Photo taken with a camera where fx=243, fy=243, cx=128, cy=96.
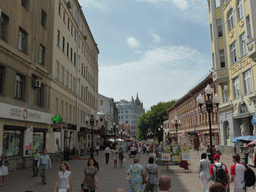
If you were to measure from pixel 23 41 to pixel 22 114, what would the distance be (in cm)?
598

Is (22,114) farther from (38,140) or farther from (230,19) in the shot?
(230,19)

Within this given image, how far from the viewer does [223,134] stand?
3167 centimetres

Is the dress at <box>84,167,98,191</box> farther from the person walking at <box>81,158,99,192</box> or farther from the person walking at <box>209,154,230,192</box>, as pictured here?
the person walking at <box>209,154,230,192</box>

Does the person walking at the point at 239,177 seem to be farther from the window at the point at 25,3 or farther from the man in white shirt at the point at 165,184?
the window at the point at 25,3

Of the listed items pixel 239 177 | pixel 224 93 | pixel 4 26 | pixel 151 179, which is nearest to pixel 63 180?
pixel 151 179

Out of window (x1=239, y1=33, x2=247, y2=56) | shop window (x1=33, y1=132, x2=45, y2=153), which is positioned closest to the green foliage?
window (x1=239, y1=33, x2=247, y2=56)

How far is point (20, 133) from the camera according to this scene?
18.7 m

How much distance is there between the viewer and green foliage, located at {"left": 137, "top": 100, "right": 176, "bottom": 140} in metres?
92.4

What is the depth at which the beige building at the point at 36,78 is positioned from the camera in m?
16.9

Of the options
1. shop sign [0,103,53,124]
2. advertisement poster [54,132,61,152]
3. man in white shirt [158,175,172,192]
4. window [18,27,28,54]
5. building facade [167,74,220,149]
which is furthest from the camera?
building facade [167,74,220,149]

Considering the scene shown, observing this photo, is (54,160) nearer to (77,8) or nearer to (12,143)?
(12,143)

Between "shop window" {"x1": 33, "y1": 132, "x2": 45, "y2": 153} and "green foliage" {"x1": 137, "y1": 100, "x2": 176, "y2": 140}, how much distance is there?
71041mm

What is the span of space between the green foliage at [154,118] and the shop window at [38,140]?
7104 cm

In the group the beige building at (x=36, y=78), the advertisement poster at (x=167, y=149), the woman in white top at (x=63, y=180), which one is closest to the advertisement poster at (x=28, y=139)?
the beige building at (x=36, y=78)
